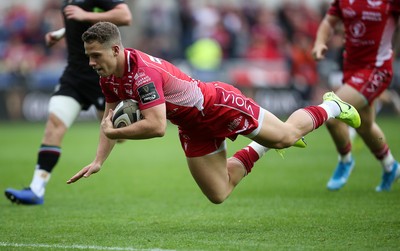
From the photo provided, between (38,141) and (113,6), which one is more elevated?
(113,6)

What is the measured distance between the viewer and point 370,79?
30.9ft

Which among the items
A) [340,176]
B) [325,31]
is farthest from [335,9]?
[340,176]

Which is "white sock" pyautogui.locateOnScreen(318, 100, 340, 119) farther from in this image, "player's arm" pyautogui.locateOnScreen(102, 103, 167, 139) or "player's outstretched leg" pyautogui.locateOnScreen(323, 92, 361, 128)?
"player's arm" pyautogui.locateOnScreen(102, 103, 167, 139)

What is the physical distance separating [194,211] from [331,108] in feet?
5.94

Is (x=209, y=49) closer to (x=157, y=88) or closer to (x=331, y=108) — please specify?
(x=331, y=108)

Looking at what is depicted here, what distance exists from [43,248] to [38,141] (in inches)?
446

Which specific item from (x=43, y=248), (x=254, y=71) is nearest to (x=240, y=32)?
(x=254, y=71)

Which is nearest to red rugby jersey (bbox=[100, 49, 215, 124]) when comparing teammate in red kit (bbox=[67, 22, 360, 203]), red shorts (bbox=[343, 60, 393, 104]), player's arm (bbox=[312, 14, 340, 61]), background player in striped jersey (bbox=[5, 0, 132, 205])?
teammate in red kit (bbox=[67, 22, 360, 203])

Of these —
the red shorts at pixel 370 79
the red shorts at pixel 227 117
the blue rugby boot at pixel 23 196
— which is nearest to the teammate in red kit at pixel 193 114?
the red shorts at pixel 227 117

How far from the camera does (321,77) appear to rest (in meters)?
23.2

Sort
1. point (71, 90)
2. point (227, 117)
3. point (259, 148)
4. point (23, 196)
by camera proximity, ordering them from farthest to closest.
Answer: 1. point (71, 90)
2. point (23, 196)
3. point (259, 148)
4. point (227, 117)

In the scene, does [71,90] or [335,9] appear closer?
[71,90]

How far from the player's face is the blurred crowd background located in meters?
15.5

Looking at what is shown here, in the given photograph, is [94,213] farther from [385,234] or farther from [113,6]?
[385,234]
